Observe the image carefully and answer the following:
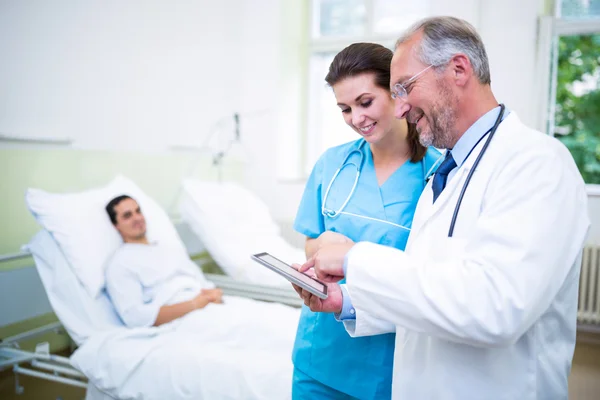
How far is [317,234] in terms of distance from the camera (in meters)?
1.16

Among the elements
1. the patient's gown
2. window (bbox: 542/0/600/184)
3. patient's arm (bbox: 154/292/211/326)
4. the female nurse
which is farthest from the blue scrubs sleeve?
window (bbox: 542/0/600/184)

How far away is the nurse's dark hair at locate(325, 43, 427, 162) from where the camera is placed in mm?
1071

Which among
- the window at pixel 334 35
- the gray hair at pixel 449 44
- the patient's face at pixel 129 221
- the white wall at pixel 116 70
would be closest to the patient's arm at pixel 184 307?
the patient's face at pixel 129 221

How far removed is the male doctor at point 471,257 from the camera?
64 centimetres

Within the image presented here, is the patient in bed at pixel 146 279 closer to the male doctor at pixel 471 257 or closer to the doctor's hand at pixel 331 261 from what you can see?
the male doctor at pixel 471 257

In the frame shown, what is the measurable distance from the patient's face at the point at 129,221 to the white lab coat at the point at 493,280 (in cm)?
147

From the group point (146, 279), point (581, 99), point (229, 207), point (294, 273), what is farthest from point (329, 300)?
point (581, 99)

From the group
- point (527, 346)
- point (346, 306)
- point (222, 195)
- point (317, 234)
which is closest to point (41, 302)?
point (222, 195)

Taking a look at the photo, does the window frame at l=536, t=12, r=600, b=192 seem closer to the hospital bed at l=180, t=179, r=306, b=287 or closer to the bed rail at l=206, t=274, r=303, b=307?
the hospital bed at l=180, t=179, r=306, b=287

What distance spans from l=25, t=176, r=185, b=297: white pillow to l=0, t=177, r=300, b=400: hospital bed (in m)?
0.03

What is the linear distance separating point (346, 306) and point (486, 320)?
1.20 ft

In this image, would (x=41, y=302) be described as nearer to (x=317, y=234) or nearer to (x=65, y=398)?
(x=65, y=398)

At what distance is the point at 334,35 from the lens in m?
3.95

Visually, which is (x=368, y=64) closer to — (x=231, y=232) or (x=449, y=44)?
(x=449, y=44)
